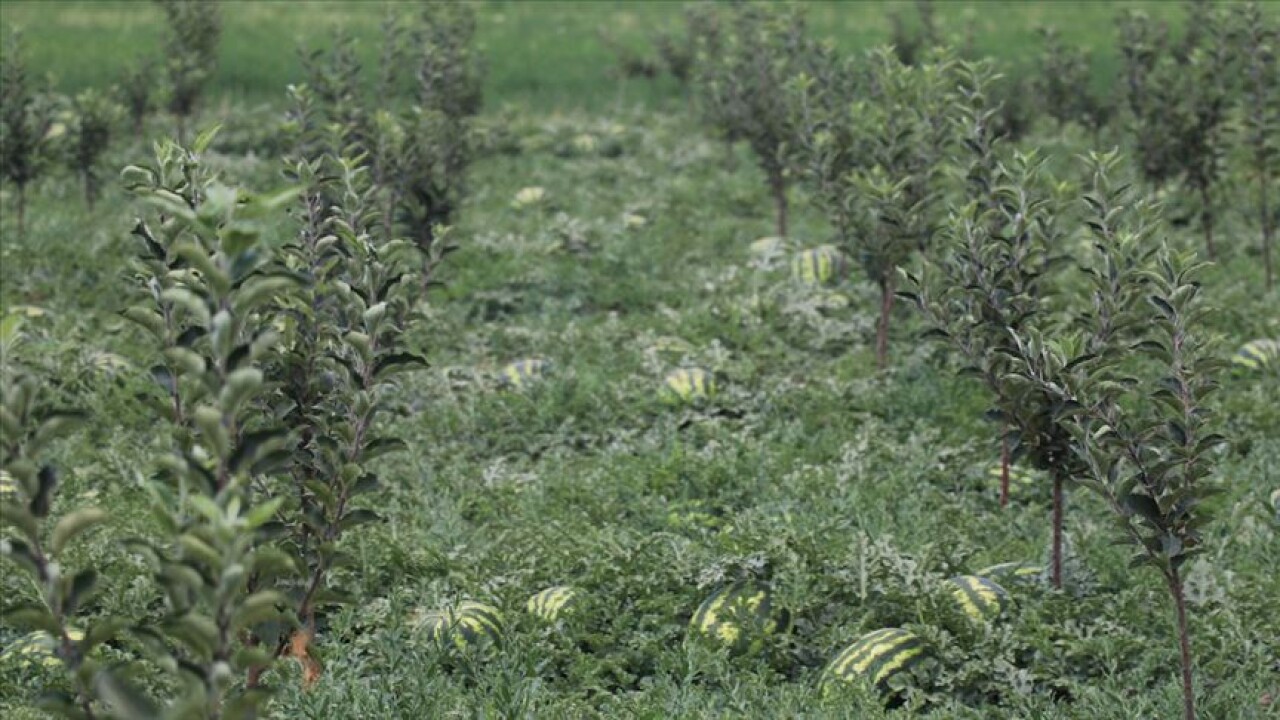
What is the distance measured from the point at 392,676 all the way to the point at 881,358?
16.3ft

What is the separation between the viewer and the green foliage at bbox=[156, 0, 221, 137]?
46.6 ft

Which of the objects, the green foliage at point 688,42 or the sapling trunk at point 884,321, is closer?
the sapling trunk at point 884,321

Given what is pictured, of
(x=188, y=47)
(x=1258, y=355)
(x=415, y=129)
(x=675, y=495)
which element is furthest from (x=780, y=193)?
(x=188, y=47)

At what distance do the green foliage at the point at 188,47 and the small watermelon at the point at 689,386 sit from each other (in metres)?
8.23

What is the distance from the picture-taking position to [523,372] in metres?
8.70

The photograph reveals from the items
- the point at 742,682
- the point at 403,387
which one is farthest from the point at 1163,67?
the point at 742,682

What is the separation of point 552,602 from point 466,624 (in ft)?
1.35

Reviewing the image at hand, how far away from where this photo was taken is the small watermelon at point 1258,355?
8.65 metres

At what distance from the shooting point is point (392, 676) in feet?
15.1

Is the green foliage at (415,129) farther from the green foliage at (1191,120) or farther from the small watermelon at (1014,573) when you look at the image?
the green foliage at (1191,120)

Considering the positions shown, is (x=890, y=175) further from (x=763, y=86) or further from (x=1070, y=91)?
(x=1070, y=91)

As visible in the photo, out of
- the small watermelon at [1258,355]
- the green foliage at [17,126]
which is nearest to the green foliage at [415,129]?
the green foliage at [17,126]

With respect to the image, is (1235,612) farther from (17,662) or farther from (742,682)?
(17,662)

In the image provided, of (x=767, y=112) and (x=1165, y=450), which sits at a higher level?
(x=1165, y=450)
